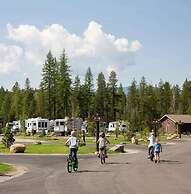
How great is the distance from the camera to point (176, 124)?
287 feet

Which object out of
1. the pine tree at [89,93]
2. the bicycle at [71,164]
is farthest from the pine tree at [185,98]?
the bicycle at [71,164]

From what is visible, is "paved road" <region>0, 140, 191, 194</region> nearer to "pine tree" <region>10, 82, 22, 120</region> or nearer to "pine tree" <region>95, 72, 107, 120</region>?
"pine tree" <region>95, 72, 107, 120</region>

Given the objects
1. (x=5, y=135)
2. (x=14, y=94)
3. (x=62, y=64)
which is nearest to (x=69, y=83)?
(x=62, y=64)

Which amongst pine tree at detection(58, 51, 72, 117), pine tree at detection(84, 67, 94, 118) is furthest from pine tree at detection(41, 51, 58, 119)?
pine tree at detection(84, 67, 94, 118)

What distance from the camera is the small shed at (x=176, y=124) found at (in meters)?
87.9

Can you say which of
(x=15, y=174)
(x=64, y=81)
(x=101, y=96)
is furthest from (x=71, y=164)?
(x=101, y=96)

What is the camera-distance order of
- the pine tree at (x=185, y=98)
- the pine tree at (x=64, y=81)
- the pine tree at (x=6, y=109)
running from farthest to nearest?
1. the pine tree at (x=185, y=98)
2. the pine tree at (x=6, y=109)
3. the pine tree at (x=64, y=81)

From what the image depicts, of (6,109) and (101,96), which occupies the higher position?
(101,96)

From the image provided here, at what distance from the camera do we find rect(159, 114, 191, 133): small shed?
87.9 metres

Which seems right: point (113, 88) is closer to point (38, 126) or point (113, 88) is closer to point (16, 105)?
point (16, 105)

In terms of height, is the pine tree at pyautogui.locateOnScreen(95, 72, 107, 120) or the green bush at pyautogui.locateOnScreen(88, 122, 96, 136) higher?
the pine tree at pyautogui.locateOnScreen(95, 72, 107, 120)

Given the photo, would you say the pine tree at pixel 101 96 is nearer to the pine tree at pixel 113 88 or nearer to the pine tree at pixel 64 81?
the pine tree at pixel 113 88

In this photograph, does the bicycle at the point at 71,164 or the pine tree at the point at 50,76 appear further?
the pine tree at the point at 50,76

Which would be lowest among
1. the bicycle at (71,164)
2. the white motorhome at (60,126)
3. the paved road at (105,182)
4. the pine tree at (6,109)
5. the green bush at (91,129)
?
the paved road at (105,182)
